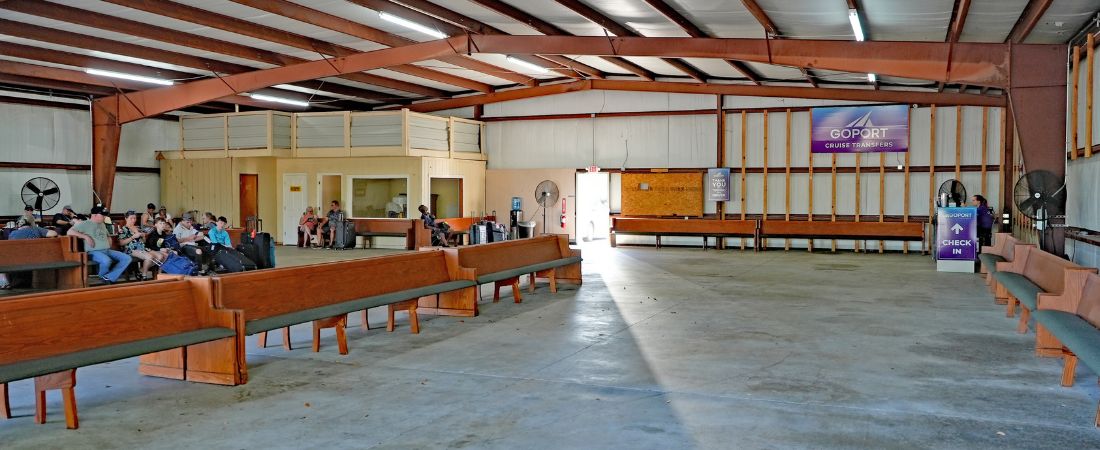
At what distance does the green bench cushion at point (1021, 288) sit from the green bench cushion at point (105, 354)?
6368 mm

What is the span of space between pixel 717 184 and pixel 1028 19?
932 cm

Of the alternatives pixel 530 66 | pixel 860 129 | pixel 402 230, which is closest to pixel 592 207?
pixel 402 230

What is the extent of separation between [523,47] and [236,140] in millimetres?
9441

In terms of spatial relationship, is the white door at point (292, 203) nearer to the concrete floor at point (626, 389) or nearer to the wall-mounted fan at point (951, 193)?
the concrete floor at point (626, 389)

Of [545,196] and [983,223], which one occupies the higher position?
[545,196]

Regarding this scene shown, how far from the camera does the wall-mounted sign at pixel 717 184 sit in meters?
19.4

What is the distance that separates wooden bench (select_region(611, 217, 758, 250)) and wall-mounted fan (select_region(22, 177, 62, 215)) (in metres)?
12.3

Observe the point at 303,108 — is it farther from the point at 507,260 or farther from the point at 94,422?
the point at 94,422

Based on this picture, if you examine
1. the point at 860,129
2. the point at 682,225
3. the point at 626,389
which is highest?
the point at 860,129

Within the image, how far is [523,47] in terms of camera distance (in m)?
13.5

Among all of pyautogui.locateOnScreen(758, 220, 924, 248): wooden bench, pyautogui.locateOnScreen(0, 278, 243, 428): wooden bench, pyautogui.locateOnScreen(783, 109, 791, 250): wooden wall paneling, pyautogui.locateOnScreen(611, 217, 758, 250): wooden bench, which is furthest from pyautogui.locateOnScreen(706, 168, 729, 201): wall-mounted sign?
pyautogui.locateOnScreen(0, 278, 243, 428): wooden bench

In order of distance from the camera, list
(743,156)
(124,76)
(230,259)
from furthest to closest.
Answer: (743,156) < (124,76) < (230,259)

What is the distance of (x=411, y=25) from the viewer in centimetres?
1275

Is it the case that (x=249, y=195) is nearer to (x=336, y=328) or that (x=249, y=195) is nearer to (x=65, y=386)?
(x=336, y=328)
